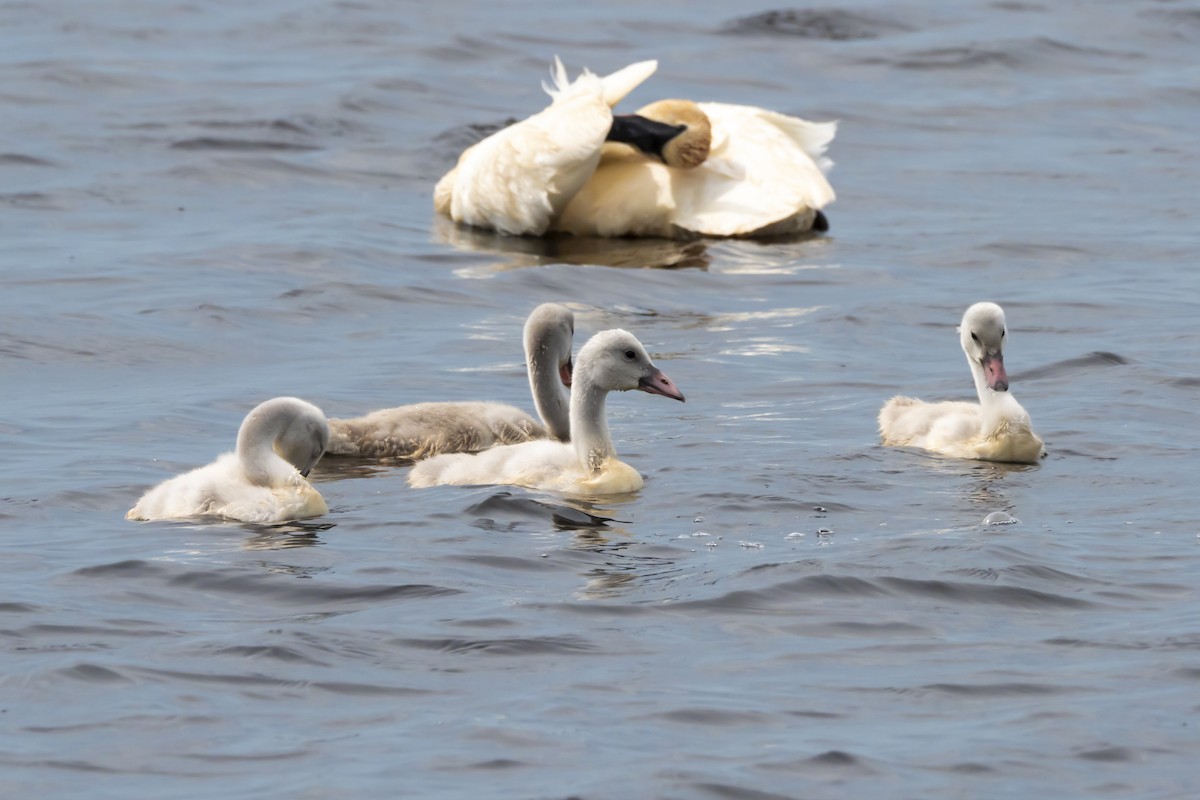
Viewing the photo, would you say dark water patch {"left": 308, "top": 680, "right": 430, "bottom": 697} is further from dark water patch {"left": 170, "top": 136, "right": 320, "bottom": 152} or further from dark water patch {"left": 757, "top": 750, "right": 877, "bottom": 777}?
dark water patch {"left": 170, "top": 136, "right": 320, "bottom": 152}

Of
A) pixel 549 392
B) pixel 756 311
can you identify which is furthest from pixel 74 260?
pixel 549 392

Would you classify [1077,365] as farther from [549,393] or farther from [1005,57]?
[1005,57]

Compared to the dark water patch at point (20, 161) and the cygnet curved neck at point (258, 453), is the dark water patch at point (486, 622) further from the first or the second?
the dark water patch at point (20, 161)

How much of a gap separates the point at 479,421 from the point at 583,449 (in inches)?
38.3

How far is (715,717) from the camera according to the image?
699cm

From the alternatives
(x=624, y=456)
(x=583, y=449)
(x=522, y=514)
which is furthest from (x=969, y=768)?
(x=624, y=456)

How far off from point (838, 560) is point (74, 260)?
8311 mm

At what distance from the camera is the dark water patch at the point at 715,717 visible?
A: 6.96 m

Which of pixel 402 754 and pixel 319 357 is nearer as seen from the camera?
pixel 402 754

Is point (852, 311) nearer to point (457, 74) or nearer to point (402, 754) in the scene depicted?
point (402, 754)

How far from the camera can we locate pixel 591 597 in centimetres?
820

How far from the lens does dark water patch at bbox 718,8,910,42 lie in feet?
82.3

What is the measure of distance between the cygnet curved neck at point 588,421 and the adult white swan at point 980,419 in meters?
1.53

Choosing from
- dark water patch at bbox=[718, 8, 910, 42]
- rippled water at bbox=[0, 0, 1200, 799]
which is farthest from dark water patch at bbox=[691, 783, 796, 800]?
dark water patch at bbox=[718, 8, 910, 42]
